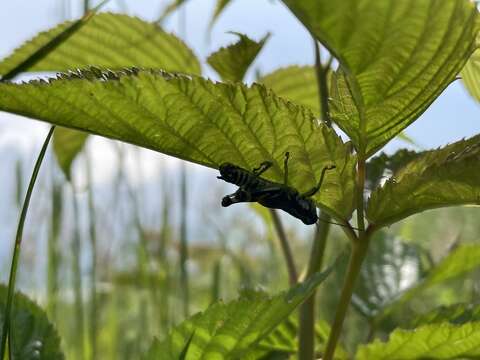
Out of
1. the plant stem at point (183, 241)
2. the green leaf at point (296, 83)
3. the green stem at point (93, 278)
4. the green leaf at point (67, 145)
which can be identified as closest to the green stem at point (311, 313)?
the green leaf at point (296, 83)

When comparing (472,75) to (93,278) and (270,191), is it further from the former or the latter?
(93,278)

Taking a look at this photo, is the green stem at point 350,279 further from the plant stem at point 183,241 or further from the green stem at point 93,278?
the green stem at point 93,278

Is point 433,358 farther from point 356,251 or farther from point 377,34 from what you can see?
point 377,34

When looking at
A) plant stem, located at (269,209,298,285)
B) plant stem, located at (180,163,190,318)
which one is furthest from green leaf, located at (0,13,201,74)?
plant stem, located at (180,163,190,318)

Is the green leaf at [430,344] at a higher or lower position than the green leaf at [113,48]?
lower

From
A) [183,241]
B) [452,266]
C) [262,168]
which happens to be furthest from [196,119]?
[183,241]

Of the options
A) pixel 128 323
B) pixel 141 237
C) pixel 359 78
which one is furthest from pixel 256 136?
pixel 128 323
